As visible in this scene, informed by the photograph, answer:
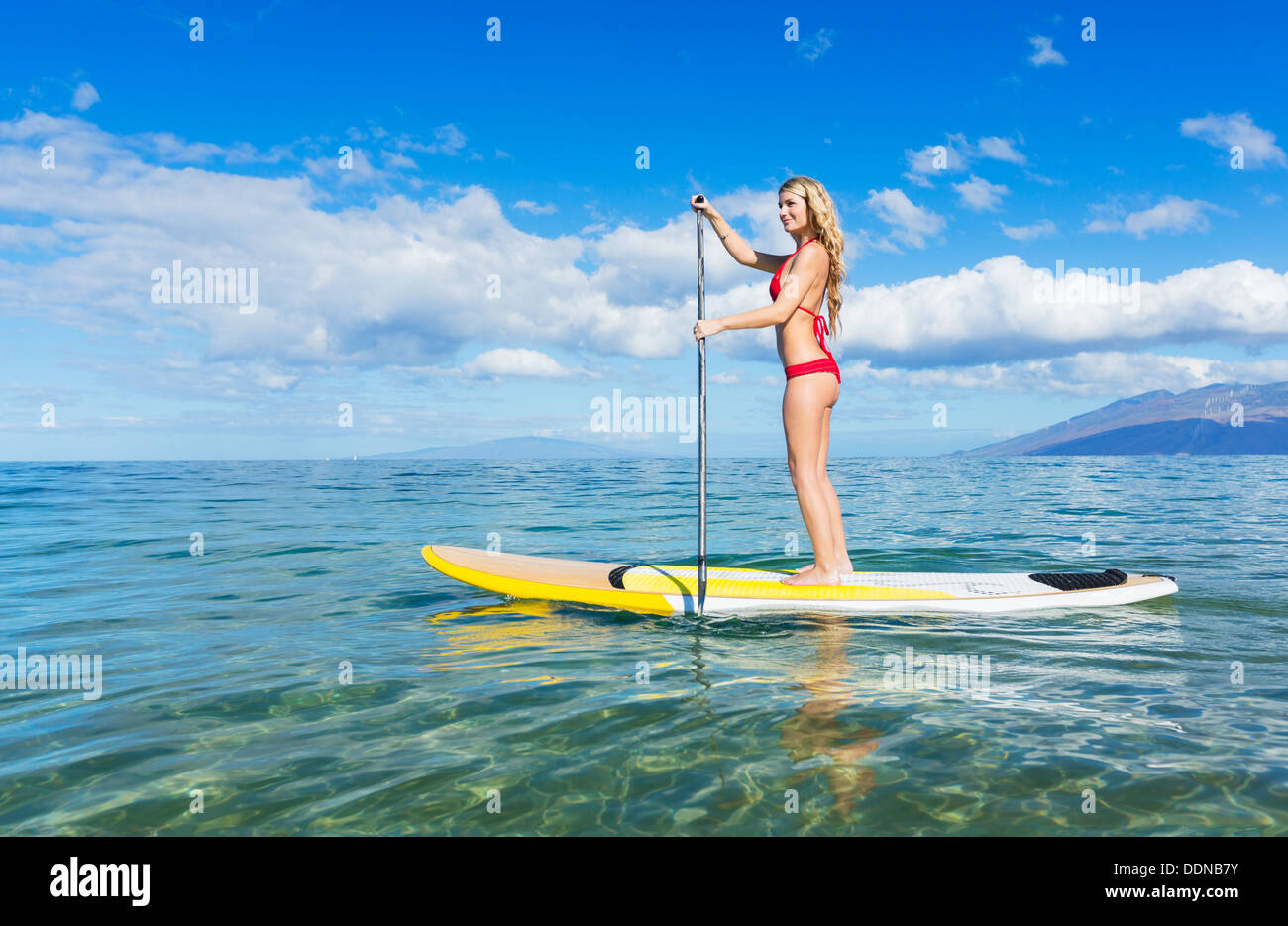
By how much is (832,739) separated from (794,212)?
4.14 meters

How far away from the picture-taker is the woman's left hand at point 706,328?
17.9 feet

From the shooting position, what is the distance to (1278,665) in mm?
4457

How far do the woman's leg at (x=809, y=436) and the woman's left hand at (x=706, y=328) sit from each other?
847mm

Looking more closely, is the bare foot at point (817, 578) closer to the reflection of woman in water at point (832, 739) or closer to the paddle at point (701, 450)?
the paddle at point (701, 450)

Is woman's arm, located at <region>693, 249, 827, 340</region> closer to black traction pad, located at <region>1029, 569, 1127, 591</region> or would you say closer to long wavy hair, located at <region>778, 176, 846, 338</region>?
long wavy hair, located at <region>778, 176, 846, 338</region>

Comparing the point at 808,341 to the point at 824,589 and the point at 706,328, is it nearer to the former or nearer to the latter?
the point at 706,328

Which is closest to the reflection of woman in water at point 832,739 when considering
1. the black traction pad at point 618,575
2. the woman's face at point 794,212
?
the black traction pad at point 618,575

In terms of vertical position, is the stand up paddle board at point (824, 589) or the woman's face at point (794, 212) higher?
the woman's face at point (794, 212)

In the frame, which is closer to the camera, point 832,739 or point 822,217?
point 832,739

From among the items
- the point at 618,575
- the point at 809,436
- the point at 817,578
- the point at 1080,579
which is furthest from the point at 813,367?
the point at 1080,579

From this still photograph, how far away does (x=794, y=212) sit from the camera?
5840 millimetres

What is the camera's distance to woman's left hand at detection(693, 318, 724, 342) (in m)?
5.46

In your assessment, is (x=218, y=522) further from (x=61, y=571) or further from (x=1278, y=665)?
(x=1278, y=665)
